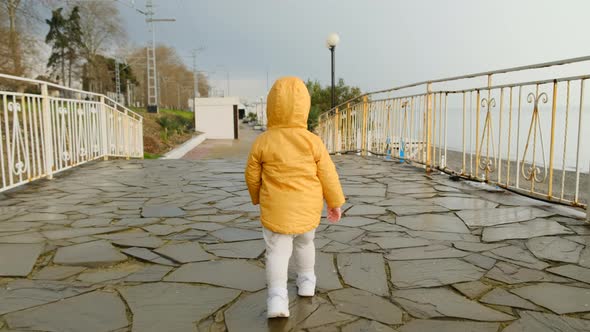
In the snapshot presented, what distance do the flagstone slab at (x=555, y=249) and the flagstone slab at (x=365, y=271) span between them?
1.04 m

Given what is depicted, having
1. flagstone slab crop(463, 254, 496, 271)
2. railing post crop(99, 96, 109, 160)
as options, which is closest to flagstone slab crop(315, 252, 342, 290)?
flagstone slab crop(463, 254, 496, 271)

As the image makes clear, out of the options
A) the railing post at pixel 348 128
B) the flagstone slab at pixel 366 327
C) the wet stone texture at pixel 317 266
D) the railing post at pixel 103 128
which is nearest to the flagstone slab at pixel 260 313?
the wet stone texture at pixel 317 266

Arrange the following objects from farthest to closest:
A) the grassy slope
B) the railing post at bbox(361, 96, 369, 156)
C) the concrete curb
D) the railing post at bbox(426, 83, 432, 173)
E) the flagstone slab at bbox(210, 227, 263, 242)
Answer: the grassy slope
the concrete curb
the railing post at bbox(361, 96, 369, 156)
the railing post at bbox(426, 83, 432, 173)
the flagstone slab at bbox(210, 227, 263, 242)

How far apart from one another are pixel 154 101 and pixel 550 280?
35228 mm

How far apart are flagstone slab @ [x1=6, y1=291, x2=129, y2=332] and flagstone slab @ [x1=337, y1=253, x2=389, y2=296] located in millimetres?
1184

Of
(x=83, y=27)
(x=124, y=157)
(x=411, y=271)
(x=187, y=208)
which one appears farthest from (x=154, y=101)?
(x=411, y=271)

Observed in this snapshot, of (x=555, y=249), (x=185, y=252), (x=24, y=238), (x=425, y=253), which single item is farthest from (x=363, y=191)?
(x=24, y=238)

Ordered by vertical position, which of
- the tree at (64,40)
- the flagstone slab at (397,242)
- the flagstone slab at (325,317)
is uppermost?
the tree at (64,40)

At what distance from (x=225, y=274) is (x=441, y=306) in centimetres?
119

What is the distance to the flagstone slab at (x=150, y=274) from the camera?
2451 mm

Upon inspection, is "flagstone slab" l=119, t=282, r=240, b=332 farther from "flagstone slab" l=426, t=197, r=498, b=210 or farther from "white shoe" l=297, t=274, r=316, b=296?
"flagstone slab" l=426, t=197, r=498, b=210

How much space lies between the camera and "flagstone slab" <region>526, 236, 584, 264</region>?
2738 millimetres

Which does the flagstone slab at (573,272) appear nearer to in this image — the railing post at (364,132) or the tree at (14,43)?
the railing post at (364,132)

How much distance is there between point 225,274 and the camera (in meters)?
2.54
